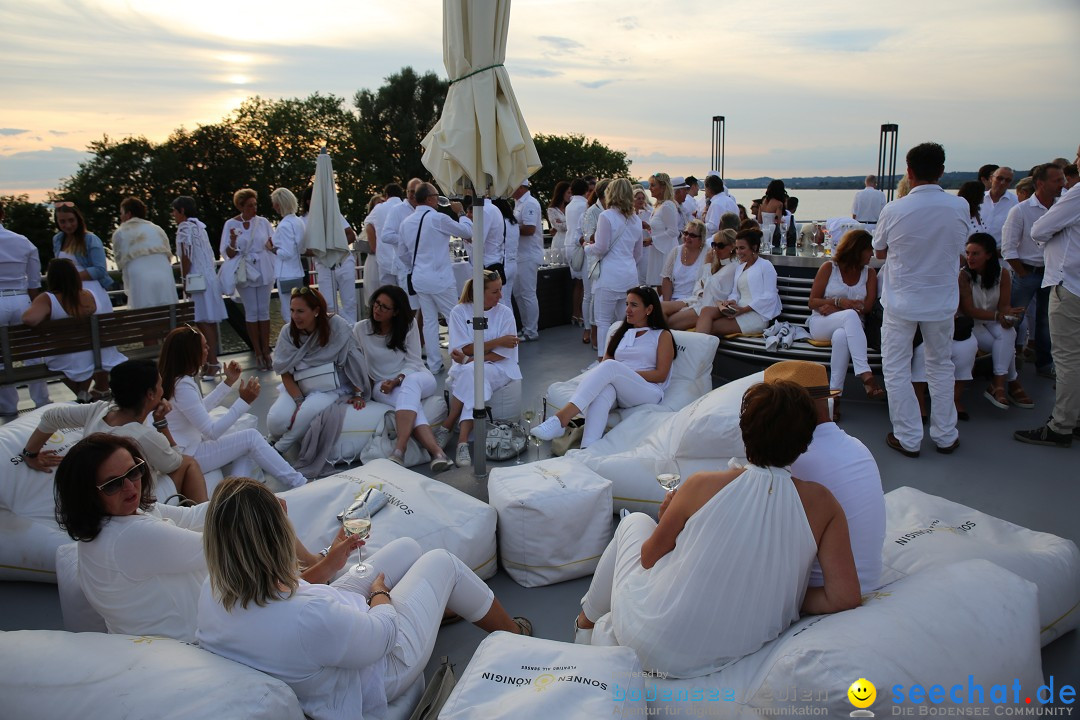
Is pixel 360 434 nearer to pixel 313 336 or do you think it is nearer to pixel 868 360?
pixel 313 336

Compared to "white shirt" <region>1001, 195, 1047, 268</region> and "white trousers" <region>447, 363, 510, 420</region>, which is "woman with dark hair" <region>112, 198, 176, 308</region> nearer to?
"white trousers" <region>447, 363, 510, 420</region>

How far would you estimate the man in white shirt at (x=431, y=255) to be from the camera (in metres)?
7.19

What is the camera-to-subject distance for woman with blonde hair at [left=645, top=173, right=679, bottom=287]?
28.3 feet

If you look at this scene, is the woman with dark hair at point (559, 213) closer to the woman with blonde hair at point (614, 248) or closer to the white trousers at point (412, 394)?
the woman with blonde hair at point (614, 248)

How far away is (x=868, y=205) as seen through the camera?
35.4 feet

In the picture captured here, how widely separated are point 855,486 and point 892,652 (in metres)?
0.62

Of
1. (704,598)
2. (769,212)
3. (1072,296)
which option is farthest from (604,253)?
(704,598)

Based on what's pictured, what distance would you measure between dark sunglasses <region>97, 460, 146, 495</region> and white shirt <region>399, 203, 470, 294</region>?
4.96m

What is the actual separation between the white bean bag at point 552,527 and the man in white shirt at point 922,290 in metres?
2.62

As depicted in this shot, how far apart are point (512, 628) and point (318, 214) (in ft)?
19.5

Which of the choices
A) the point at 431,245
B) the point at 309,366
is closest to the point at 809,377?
the point at 309,366

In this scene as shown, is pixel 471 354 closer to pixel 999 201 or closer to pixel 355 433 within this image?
pixel 355 433

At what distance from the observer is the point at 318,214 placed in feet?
25.5

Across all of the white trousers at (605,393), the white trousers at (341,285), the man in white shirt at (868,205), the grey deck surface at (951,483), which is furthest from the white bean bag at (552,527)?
the man in white shirt at (868,205)
